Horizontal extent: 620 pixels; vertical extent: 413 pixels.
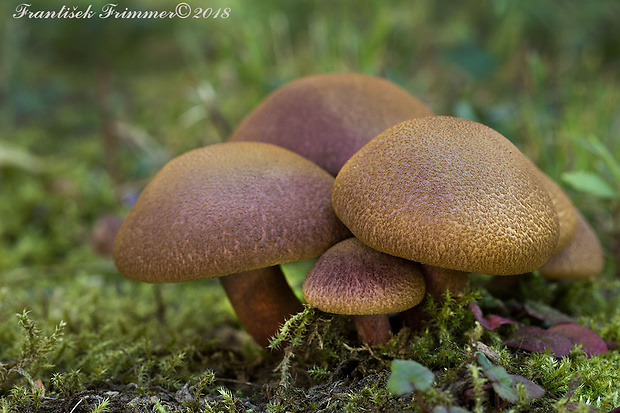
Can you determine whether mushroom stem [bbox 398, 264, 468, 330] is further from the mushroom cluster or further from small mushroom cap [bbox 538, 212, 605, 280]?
small mushroom cap [bbox 538, 212, 605, 280]

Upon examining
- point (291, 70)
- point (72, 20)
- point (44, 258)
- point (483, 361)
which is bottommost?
point (483, 361)

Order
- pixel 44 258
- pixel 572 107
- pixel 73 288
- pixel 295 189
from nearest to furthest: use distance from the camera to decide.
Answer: pixel 295 189 < pixel 73 288 < pixel 572 107 < pixel 44 258

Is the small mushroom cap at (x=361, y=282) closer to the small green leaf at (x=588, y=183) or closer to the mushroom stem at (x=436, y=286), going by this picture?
the mushroom stem at (x=436, y=286)

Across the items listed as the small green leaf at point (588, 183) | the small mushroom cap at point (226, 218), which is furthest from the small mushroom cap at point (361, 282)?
the small green leaf at point (588, 183)

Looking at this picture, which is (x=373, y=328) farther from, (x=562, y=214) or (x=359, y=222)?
(x=562, y=214)

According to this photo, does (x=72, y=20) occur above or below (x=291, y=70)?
above

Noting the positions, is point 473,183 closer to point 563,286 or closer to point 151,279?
point 151,279

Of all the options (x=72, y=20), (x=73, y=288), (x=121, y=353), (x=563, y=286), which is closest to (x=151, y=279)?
(x=121, y=353)
